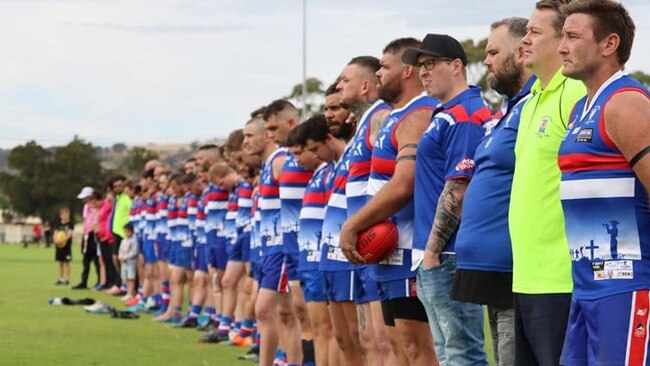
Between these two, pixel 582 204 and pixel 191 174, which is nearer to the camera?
pixel 582 204

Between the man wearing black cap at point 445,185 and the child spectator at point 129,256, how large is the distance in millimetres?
17058

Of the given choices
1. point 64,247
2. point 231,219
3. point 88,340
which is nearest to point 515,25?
point 231,219

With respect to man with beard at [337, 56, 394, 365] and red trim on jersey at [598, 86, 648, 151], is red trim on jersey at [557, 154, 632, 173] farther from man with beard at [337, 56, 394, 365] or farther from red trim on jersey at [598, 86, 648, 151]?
man with beard at [337, 56, 394, 365]

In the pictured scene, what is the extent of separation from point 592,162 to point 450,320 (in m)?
1.98

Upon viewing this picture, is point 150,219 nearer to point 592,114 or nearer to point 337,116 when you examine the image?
point 337,116

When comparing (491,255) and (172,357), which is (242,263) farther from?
(491,255)

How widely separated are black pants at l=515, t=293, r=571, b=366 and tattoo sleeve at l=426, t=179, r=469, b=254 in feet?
4.32

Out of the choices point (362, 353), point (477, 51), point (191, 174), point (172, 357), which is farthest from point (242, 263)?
point (477, 51)

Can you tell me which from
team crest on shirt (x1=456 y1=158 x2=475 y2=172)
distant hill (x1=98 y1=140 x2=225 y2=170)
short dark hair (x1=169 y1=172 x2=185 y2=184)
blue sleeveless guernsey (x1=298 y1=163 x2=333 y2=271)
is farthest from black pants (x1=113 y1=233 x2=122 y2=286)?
distant hill (x1=98 y1=140 x2=225 y2=170)

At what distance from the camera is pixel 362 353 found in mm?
9328

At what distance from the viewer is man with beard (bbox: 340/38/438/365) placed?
25.1ft

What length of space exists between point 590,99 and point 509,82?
1201 millimetres

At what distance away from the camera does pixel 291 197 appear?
11.0 meters

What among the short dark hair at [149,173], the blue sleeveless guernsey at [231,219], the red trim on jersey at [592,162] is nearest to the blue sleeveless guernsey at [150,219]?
the short dark hair at [149,173]
